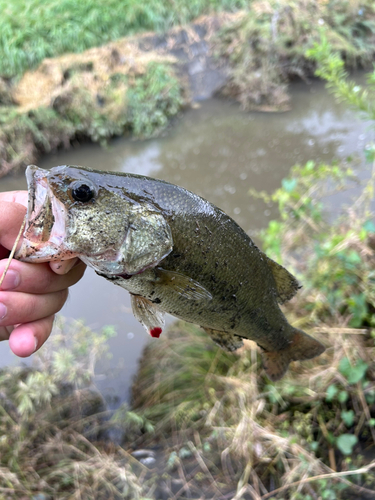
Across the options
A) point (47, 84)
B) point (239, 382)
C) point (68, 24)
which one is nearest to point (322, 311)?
point (239, 382)

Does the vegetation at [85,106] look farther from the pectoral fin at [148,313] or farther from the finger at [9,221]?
the pectoral fin at [148,313]

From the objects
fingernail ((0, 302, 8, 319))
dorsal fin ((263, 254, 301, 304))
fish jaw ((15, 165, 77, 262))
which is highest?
fish jaw ((15, 165, 77, 262))

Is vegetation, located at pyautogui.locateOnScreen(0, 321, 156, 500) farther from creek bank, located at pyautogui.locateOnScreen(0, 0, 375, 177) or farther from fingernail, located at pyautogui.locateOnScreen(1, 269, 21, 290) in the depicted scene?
creek bank, located at pyautogui.locateOnScreen(0, 0, 375, 177)

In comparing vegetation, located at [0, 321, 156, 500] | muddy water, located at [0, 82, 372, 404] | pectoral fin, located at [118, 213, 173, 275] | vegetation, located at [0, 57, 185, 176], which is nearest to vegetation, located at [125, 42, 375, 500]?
vegetation, located at [0, 321, 156, 500]

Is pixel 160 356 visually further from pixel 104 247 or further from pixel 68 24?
pixel 68 24

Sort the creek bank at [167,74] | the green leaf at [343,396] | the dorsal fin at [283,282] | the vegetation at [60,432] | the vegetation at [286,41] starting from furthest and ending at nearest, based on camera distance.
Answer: the vegetation at [286,41] → the creek bank at [167,74] → the vegetation at [60,432] → the green leaf at [343,396] → the dorsal fin at [283,282]

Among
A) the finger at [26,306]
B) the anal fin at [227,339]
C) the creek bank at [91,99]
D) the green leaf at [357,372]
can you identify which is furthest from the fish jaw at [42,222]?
the creek bank at [91,99]

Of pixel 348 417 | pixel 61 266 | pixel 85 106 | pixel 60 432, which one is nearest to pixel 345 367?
pixel 348 417
